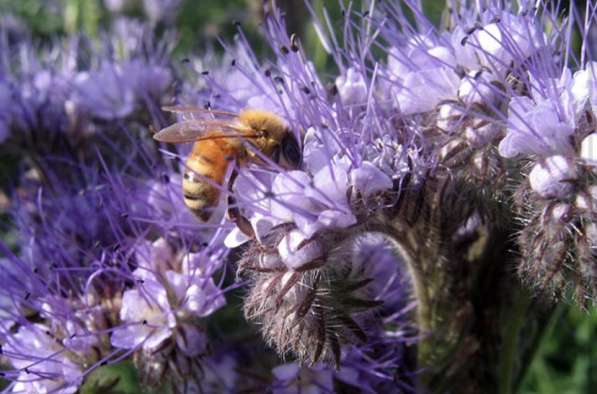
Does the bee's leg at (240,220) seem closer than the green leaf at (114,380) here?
Yes

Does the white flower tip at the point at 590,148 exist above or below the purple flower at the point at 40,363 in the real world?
above

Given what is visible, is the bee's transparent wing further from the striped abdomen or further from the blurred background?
the blurred background

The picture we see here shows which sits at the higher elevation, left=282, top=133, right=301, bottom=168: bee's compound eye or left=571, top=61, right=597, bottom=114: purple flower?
left=571, top=61, right=597, bottom=114: purple flower

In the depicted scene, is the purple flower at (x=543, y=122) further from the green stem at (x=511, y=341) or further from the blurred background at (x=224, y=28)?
the green stem at (x=511, y=341)

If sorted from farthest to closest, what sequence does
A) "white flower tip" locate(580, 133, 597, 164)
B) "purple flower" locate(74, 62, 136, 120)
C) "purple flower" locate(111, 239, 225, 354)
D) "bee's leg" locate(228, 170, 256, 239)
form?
"purple flower" locate(74, 62, 136, 120)
"purple flower" locate(111, 239, 225, 354)
"bee's leg" locate(228, 170, 256, 239)
"white flower tip" locate(580, 133, 597, 164)

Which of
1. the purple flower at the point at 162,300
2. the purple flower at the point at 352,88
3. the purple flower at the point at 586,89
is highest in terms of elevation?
the purple flower at the point at 586,89

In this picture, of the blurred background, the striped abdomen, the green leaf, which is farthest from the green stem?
the green leaf

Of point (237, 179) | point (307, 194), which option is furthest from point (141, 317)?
point (307, 194)

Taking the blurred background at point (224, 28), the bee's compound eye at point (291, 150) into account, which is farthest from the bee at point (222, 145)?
the blurred background at point (224, 28)
